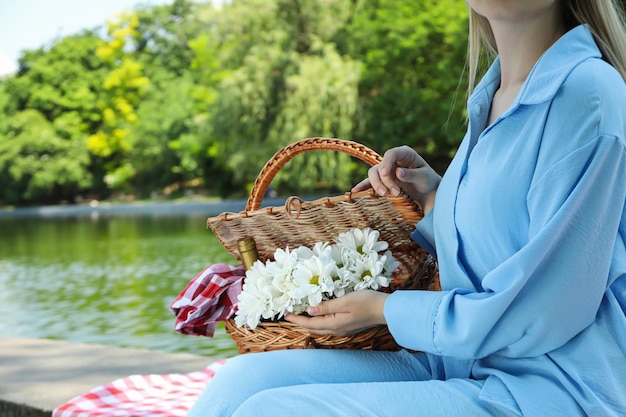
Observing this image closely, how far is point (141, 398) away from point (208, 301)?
2.44ft

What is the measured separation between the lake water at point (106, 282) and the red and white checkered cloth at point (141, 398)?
256 cm

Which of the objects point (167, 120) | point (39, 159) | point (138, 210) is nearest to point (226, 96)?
point (138, 210)

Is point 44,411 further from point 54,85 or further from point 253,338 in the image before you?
point 54,85

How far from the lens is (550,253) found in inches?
34.2

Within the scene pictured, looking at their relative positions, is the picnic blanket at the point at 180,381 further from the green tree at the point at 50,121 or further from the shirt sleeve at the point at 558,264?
the green tree at the point at 50,121

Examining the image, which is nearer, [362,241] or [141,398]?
[362,241]

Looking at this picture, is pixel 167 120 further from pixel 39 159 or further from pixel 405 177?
pixel 405 177

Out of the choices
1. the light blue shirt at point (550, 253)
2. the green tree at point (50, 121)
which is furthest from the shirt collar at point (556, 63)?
the green tree at point (50, 121)

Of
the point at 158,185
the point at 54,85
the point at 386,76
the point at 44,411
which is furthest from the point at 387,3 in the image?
the point at 44,411

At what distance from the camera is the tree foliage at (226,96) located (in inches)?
630

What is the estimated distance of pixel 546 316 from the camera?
2.88ft

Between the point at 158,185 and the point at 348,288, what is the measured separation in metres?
23.5

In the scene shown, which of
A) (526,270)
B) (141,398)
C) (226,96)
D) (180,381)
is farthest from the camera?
(226,96)

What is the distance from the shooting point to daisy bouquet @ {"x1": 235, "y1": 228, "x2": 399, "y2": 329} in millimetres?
1143
